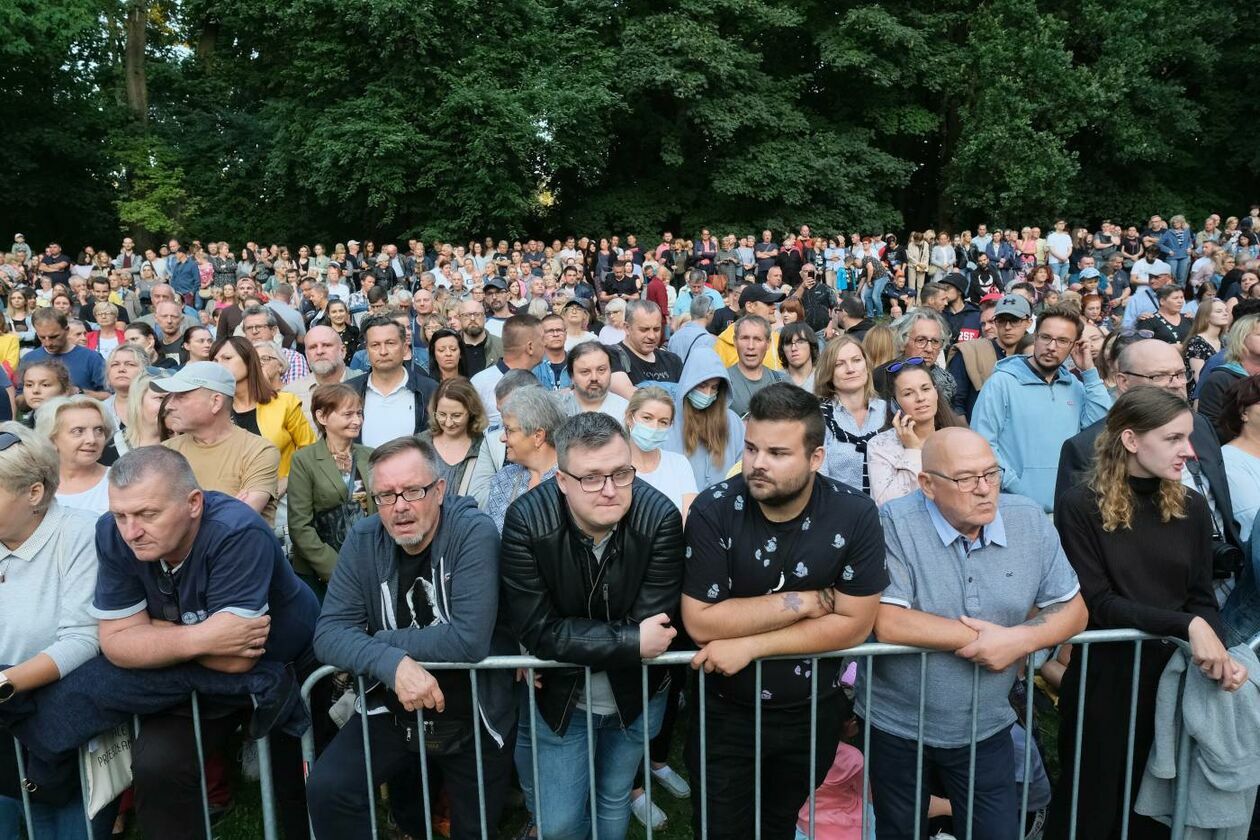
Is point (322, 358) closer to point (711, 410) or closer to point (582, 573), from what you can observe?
point (711, 410)

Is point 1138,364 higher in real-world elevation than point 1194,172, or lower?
lower

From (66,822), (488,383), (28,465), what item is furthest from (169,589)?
(488,383)

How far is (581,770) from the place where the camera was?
3168mm

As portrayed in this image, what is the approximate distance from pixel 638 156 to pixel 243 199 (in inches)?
517

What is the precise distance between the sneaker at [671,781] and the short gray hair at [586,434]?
2.00m

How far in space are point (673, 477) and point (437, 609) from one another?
4.83 ft

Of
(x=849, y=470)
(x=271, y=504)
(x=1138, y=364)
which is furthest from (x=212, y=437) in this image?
(x=1138, y=364)

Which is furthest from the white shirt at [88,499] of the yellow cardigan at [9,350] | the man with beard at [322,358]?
the yellow cardigan at [9,350]

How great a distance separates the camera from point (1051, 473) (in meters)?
4.98

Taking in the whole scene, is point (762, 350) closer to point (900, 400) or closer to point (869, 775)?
point (900, 400)

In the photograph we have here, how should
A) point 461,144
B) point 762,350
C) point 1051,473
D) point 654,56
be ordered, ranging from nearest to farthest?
point 1051,473 < point 762,350 < point 461,144 < point 654,56

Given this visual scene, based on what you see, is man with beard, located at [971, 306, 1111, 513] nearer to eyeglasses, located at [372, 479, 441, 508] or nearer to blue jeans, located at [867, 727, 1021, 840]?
blue jeans, located at [867, 727, 1021, 840]

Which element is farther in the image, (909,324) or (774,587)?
(909,324)

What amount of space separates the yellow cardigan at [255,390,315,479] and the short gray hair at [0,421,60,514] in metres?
1.89
